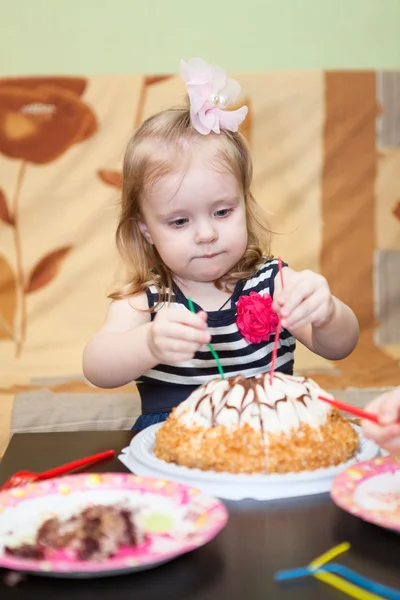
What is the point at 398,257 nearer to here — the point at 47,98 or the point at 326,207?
the point at 326,207

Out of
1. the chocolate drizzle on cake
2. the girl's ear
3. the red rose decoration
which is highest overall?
the girl's ear

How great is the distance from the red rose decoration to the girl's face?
0.09 m

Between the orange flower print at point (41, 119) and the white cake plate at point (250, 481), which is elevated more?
the orange flower print at point (41, 119)

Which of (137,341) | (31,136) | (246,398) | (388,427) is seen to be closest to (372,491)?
(388,427)

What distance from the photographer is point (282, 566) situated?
0.65 meters

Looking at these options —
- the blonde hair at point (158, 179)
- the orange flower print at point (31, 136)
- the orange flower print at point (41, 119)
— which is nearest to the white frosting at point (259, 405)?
the blonde hair at point (158, 179)

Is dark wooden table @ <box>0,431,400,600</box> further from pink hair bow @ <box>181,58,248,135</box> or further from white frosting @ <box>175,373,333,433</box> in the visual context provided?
pink hair bow @ <box>181,58,248,135</box>

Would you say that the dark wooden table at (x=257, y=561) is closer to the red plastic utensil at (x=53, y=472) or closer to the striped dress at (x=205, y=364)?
the red plastic utensil at (x=53, y=472)

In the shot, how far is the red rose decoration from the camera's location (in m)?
1.43

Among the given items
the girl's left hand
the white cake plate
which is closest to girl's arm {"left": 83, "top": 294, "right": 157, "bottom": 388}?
the girl's left hand

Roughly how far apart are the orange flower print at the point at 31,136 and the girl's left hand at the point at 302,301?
1.37m

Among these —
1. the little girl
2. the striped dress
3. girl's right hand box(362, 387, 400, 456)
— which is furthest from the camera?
the striped dress

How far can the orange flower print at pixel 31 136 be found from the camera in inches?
92.5

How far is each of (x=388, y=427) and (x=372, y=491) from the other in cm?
9
